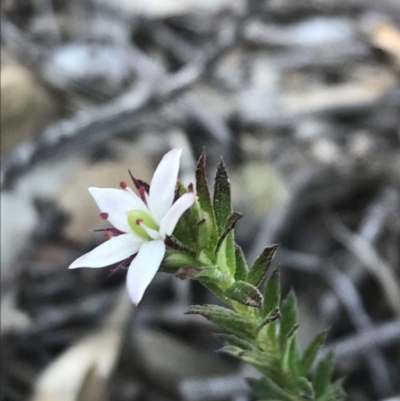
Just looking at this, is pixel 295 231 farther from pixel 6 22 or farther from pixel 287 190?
pixel 6 22

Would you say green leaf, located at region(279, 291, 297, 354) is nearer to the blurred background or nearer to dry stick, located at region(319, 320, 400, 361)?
the blurred background

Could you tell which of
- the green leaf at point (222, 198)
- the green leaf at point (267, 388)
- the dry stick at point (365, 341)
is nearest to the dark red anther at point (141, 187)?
the green leaf at point (222, 198)

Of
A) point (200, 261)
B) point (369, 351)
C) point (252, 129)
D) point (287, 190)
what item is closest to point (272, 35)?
point (252, 129)

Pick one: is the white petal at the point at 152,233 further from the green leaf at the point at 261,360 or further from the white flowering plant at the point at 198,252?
the green leaf at the point at 261,360

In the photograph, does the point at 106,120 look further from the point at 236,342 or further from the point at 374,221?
the point at 236,342

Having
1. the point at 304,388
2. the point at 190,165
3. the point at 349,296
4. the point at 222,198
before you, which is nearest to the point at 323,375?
the point at 304,388

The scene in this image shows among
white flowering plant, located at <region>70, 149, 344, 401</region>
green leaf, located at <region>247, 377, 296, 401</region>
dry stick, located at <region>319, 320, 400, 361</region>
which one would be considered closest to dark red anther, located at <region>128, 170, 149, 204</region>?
white flowering plant, located at <region>70, 149, 344, 401</region>

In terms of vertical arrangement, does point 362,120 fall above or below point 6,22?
below
